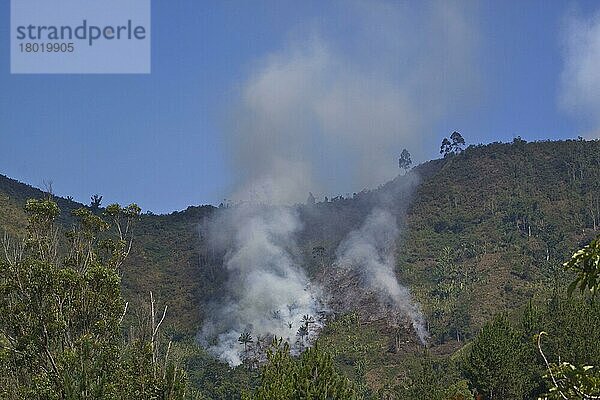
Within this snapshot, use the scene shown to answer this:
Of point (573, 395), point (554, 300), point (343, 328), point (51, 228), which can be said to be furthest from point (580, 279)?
point (343, 328)

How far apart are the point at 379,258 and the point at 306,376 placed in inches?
4442

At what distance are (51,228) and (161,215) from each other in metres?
141

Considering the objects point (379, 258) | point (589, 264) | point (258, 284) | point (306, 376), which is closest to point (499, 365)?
point (306, 376)

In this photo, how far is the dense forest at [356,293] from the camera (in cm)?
1858

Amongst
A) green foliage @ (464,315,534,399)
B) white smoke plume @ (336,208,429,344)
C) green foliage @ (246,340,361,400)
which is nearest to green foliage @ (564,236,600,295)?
green foliage @ (246,340,361,400)

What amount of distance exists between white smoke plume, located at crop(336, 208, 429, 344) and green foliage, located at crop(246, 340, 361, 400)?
85.7 m

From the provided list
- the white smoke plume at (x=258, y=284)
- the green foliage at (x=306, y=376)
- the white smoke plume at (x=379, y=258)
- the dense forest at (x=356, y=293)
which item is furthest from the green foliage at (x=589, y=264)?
the white smoke plume at (x=258, y=284)

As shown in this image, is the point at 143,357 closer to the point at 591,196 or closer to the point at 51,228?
the point at 51,228

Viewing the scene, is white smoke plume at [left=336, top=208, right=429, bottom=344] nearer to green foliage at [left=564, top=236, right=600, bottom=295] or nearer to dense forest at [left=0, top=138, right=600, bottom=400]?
dense forest at [left=0, top=138, right=600, bottom=400]

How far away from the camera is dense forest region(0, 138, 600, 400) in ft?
61.0

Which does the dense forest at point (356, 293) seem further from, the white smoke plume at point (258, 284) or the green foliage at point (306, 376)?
the white smoke plume at point (258, 284)

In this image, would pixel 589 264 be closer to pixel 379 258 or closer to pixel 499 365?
pixel 499 365

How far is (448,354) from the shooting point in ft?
296

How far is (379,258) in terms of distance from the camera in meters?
133
